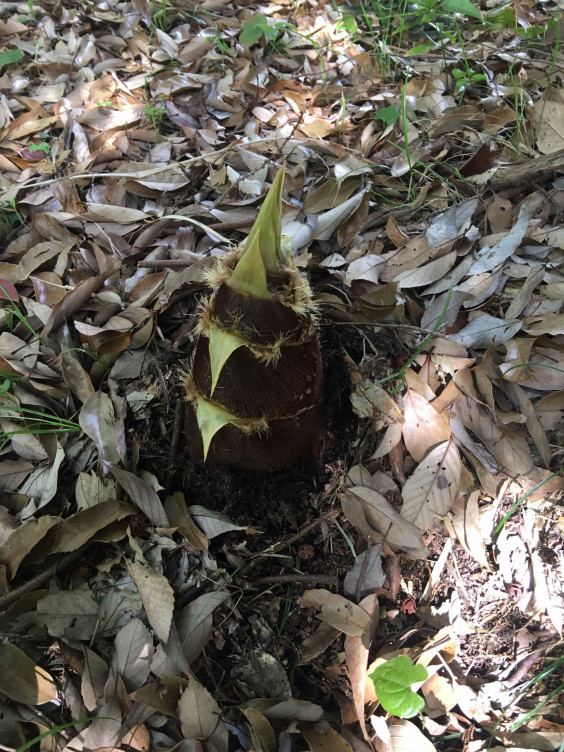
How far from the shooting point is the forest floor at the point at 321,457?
128 cm

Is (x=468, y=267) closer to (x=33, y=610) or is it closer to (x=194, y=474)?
(x=194, y=474)

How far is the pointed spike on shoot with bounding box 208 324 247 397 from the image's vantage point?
1.02 metres

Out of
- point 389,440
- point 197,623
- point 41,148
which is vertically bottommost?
point 197,623

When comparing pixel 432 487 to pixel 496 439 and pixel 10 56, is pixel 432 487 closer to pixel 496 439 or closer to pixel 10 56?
pixel 496 439

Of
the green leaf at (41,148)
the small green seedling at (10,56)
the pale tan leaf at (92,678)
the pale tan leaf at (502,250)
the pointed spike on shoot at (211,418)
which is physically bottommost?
the pale tan leaf at (92,678)

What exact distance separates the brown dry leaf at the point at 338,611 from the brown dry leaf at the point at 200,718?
319 mm

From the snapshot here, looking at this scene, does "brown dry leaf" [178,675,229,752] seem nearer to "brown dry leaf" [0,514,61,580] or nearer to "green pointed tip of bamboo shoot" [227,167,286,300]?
"brown dry leaf" [0,514,61,580]

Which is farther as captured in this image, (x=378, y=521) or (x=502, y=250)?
(x=502, y=250)

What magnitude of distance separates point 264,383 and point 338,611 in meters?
0.66

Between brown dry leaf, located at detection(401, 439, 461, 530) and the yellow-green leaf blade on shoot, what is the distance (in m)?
0.82

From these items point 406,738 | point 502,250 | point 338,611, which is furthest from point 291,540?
Result: point 502,250

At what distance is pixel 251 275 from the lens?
39.7 inches

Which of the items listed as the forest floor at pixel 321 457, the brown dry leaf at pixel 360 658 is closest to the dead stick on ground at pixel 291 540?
the forest floor at pixel 321 457

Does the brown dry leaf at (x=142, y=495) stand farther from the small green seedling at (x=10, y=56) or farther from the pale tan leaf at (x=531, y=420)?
the small green seedling at (x=10, y=56)
